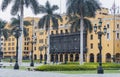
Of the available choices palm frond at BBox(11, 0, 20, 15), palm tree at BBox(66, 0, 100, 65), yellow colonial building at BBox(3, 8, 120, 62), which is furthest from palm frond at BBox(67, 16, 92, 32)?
yellow colonial building at BBox(3, 8, 120, 62)

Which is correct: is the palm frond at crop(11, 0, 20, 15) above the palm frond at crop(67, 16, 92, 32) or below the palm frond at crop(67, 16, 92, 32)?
above

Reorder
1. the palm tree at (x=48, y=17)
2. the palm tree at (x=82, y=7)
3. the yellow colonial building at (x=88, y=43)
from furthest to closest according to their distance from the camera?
the yellow colonial building at (x=88, y=43)
the palm tree at (x=48, y=17)
the palm tree at (x=82, y=7)

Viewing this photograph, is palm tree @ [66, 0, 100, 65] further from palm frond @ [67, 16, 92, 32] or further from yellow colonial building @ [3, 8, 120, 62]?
yellow colonial building @ [3, 8, 120, 62]

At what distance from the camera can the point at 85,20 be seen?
58.6 metres

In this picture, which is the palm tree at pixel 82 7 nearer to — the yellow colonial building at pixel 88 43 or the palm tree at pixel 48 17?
the yellow colonial building at pixel 88 43

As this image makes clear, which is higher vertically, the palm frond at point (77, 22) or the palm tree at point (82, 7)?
the palm tree at point (82, 7)

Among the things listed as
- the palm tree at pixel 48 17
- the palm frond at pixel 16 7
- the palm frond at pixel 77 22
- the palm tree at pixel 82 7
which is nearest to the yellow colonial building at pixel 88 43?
the palm tree at pixel 48 17

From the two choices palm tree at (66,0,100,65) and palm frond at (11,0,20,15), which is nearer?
palm frond at (11,0,20,15)

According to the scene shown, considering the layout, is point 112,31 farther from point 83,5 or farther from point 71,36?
point 83,5

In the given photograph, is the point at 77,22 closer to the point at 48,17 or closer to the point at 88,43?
the point at 48,17

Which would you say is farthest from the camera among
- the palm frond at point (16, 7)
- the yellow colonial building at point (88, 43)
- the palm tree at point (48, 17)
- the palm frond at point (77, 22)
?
the yellow colonial building at point (88, 43)

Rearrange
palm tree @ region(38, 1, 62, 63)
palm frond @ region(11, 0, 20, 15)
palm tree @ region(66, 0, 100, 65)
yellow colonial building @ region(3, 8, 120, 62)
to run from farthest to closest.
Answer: yellow colonial building @ region(3, 8, 120, 62)
palm tree @ region(38, 1, 62, 63)
palm tree @ region(66, 0, 100, 65)
palm frond @ region(11, 0, 20, 15)

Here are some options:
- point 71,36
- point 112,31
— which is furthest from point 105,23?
point 71,36

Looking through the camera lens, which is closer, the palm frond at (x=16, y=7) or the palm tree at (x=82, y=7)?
the palm frond at (x=16, y=7)
